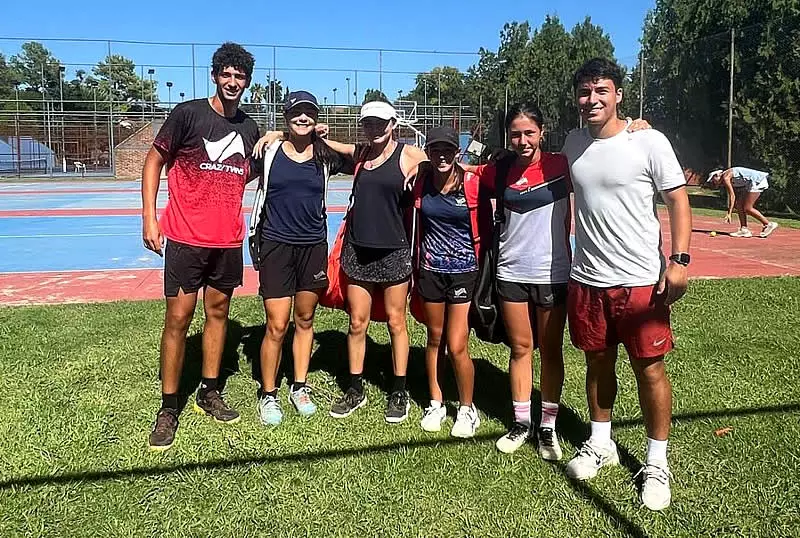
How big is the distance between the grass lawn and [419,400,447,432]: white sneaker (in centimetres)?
11

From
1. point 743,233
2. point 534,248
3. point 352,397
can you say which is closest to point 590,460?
point 534,248

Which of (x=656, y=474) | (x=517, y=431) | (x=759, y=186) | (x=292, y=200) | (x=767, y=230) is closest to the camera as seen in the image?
(x=656, y=474)

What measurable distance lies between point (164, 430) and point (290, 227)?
4.39ft

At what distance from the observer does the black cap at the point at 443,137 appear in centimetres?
389

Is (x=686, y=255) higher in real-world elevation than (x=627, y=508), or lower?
higher

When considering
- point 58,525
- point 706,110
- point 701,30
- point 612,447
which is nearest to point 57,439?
point 58,525

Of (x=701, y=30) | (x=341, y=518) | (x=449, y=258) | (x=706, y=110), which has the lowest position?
(x=341, y=518)

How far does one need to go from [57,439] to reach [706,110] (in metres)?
21.7

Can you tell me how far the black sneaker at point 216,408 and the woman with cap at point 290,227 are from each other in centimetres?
17

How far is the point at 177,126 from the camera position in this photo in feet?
13.1

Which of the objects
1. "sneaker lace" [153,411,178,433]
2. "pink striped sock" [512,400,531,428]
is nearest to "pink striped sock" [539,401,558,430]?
"pink striped sock" [512,400,531,428]

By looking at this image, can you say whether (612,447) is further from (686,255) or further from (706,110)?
(706,110)

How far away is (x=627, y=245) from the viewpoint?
337 cm

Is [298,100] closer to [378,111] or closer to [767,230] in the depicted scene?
[378,111]
